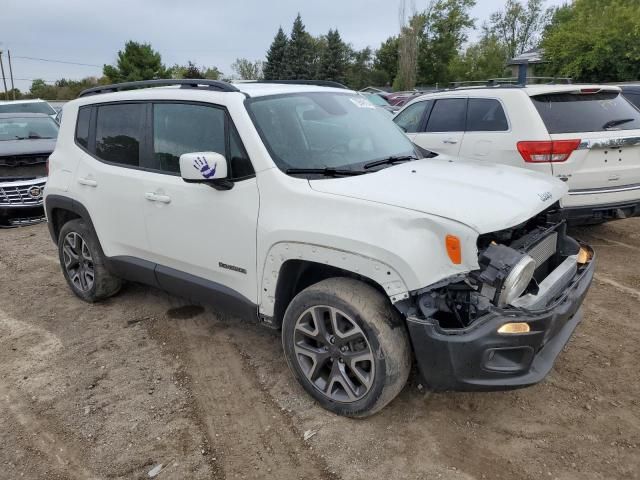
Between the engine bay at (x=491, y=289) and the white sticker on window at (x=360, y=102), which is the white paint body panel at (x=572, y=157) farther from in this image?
the engine bay at (x=491, y=289)

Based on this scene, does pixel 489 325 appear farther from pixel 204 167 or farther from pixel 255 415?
pixel 204 167

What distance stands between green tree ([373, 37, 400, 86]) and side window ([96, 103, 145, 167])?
58249mm

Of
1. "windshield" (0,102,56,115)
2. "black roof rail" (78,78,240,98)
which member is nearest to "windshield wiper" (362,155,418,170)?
"black roof rail" (78,78,240,98)

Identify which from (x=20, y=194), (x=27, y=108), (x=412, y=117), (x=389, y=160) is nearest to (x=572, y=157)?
(x=412, y=117)

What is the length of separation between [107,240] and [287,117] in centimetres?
193

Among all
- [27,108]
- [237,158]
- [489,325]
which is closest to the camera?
[489,325]

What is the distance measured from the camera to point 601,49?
100 feet

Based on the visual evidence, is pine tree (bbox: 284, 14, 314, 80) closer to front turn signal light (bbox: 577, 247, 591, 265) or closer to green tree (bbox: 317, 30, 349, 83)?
green tree (bbox: 317, 30, 349, 83)

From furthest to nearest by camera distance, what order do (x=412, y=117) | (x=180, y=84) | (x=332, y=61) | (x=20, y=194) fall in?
1. (x=332, y=61)
2. (x=20, y=194)
3. (x=412, y=117)
4. (x=180, y=84)

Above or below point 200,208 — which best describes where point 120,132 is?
above

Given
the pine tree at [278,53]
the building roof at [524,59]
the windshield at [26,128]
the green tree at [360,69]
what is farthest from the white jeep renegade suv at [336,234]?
the green tree at [360,69]

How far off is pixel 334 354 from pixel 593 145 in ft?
12.8

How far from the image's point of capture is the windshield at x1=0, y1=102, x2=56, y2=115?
528 inches

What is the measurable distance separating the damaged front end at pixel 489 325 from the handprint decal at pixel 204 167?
1.38 metres
